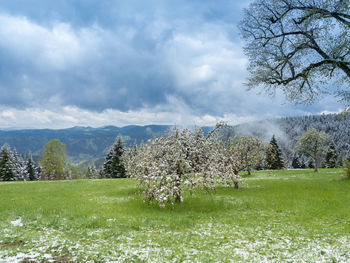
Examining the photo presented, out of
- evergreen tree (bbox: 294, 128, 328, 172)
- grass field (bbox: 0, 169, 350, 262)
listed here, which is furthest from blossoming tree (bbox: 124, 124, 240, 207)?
evergreen tree (bbox: 294, 128, 328, 172)

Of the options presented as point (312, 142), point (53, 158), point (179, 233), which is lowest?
point (53, 158)

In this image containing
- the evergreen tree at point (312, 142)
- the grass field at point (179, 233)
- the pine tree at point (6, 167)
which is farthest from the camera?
the pine tree at point (6, 167)

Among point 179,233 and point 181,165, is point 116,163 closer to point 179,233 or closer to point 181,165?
point 181,165

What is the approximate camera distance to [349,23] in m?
16.7

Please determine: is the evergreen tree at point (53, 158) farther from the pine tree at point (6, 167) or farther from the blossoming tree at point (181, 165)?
the blossoming tree at point (181, 165)

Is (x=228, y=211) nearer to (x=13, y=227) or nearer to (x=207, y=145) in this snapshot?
(x=207, y=145)

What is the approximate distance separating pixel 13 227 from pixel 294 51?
2388 cm

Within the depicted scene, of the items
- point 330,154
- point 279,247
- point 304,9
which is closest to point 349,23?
point 304,9

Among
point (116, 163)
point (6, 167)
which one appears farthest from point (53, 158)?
point (116, 163)

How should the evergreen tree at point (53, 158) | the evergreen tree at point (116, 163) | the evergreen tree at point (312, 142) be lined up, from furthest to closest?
1. the evergreen tree at point (53, 158)
2. the evergreen tree at point (116, 163)
3. the evergreen tree at point (312, 142)

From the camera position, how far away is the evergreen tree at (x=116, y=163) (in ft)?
199

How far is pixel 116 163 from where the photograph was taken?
6106 centimetres

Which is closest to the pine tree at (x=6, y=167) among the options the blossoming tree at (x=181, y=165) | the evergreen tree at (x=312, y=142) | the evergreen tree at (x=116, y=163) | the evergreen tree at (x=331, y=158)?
the evergreen tree at (x=116, y=163)

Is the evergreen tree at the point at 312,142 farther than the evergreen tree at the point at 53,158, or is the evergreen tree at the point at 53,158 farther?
the evergreen tree at the point at 53,158
